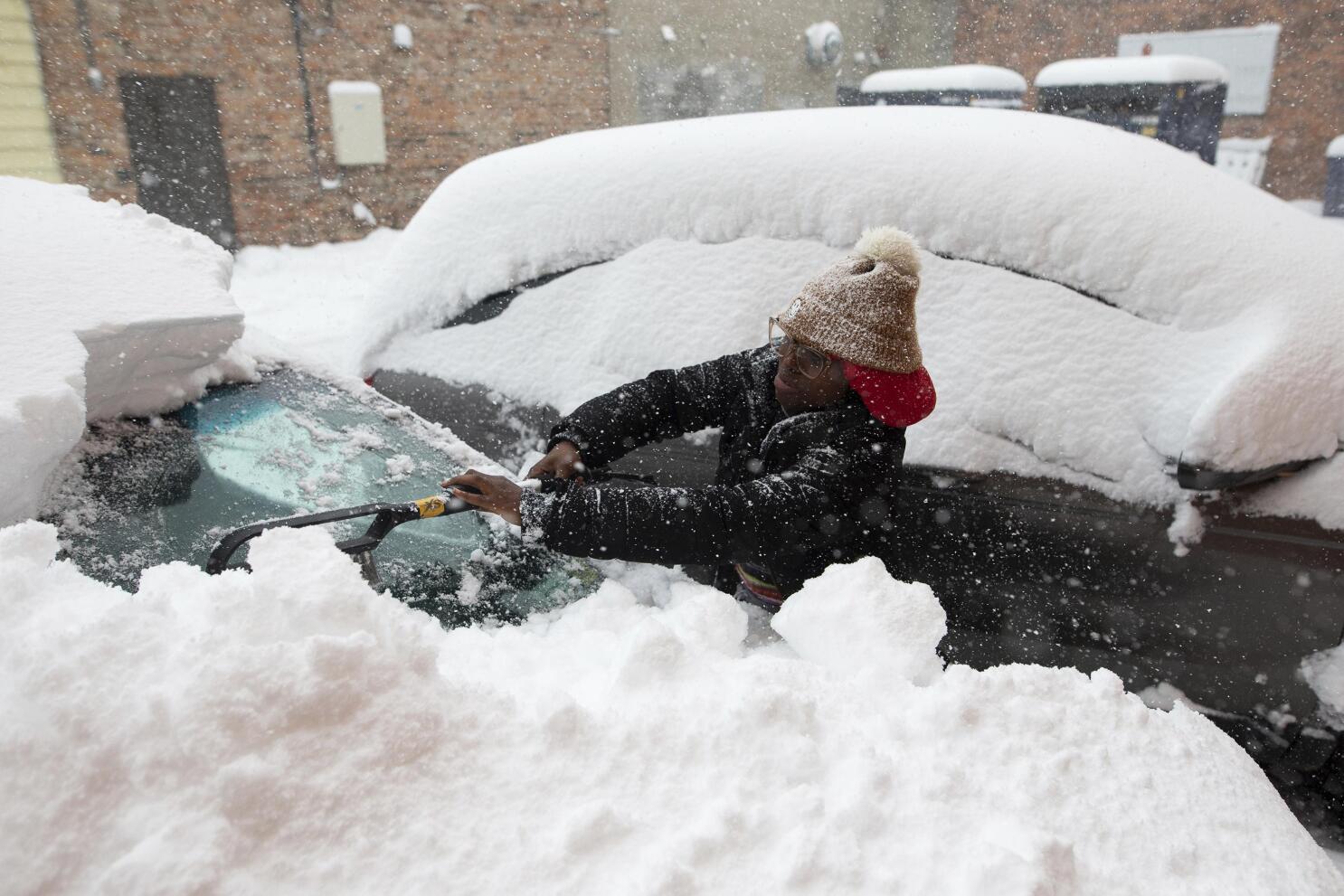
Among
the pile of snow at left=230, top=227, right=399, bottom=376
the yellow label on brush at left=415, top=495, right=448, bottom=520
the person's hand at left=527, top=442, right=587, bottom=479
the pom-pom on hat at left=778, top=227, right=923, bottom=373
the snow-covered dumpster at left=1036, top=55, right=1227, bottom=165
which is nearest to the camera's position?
the yellow label on brush at left=415, top=495, right=448, bottom=520

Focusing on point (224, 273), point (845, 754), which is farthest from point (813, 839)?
point (224, 273)

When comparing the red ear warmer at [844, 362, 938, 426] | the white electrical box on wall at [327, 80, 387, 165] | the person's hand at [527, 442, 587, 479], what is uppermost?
the white electrical box on wall at [327, 80, 387, 165]

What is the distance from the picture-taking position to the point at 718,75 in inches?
533

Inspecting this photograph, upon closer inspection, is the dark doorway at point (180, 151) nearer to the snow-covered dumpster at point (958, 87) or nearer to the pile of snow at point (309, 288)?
the pile of snow at point (309, 288)

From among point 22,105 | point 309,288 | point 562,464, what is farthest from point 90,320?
point 22,105

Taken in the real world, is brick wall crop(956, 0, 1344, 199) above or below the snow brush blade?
above

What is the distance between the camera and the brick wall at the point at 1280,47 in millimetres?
12773

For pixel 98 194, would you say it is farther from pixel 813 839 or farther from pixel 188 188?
pixel 813 839

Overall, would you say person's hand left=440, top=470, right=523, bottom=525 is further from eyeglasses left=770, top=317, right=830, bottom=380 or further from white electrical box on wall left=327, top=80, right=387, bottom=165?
white electrical box on wall left=327, top=80, right=387, bottom=165

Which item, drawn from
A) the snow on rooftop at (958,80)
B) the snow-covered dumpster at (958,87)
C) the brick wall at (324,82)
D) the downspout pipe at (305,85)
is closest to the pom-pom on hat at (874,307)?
the snow-covered dumpster at (958,87)

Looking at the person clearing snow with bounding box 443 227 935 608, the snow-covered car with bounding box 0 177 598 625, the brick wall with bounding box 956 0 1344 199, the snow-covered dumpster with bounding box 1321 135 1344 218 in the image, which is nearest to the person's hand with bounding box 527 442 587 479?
the person clearing snow with bounding box 443 227 935 608

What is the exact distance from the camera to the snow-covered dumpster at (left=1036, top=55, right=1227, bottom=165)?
8.80 metres

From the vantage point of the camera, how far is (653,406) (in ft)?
7.61

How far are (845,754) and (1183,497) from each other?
54.1 inches
